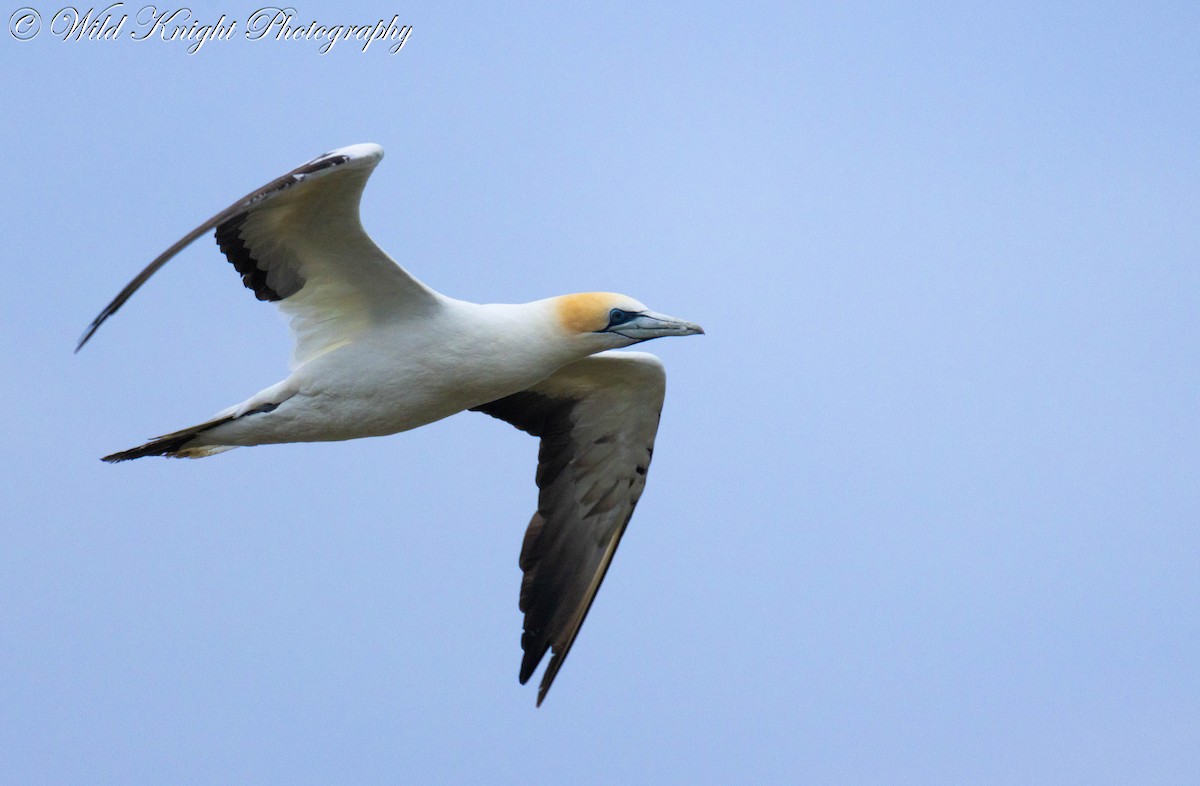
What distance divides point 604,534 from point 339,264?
11.1 feet

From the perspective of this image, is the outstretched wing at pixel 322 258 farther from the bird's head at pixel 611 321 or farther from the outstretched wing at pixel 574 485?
the outstretched wing at pixel 574 485

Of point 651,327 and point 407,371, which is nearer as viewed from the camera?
point 407,371

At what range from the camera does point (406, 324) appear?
401 inches

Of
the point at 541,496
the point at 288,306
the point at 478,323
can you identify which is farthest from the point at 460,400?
the point at 541,496

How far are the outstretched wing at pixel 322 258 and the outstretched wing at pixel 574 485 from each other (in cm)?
193

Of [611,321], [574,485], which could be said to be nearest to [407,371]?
[611,321]

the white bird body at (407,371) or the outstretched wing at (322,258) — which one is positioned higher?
the outstretched wing at (322,258)

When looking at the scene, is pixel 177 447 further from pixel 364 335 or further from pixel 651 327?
pixel 651 327

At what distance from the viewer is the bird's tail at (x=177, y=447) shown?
10289 millimetres

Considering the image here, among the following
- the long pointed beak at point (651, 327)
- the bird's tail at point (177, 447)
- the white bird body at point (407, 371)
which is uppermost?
the long pointed beak at point (651, 327)

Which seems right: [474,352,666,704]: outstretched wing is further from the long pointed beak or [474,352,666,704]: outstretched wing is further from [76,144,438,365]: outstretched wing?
[76,144,438,365]: outstretched wing

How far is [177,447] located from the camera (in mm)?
10594

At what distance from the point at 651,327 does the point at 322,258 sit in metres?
2.11

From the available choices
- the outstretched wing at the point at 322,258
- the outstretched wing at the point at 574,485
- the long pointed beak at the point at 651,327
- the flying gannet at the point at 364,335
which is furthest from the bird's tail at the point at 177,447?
the long pointed beak at the point at 651,327
